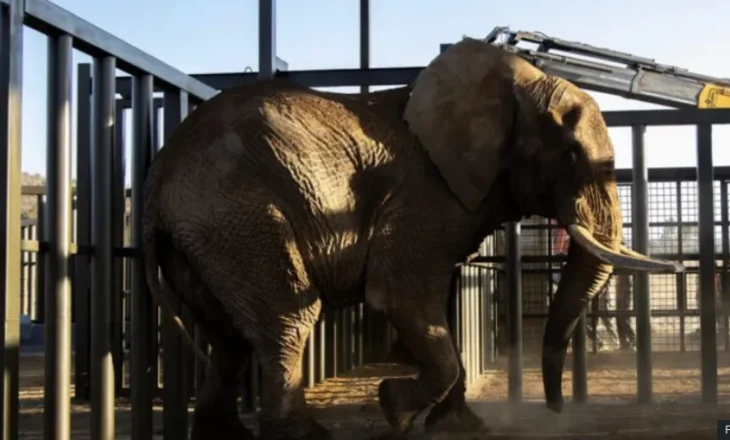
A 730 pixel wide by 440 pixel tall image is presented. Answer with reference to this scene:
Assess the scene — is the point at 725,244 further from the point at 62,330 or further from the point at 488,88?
the point at 62,330

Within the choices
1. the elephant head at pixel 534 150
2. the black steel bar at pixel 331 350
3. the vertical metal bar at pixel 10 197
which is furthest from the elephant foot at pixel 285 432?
the black steel bar at pixel 331 350

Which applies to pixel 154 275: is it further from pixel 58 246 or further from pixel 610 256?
pixel 610 256

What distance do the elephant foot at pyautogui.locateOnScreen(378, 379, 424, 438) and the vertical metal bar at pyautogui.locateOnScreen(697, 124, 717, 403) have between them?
3.20 meters

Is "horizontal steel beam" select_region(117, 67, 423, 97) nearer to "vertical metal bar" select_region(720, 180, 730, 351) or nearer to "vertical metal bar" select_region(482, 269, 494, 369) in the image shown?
"vertical metal bar" select_region(482, 269, 494, 369)

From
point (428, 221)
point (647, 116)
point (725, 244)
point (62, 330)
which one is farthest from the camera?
point (725, 244)

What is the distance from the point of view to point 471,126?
709 cm

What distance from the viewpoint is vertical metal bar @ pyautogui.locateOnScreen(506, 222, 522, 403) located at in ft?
29.5

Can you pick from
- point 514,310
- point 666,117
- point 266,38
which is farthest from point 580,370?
point 266,38

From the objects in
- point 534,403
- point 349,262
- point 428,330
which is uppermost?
point 349,262

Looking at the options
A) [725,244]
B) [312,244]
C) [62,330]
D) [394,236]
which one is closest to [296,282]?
[312,244]

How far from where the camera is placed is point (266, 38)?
29.1ft

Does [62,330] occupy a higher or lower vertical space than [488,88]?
lower

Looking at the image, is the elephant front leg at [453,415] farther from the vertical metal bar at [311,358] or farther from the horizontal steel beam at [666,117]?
the horizontal steel beam at [666,117]

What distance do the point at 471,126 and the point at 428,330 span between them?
138cm
